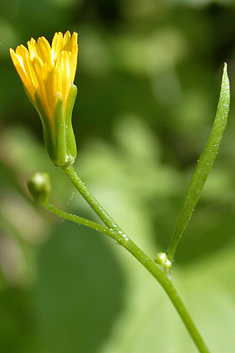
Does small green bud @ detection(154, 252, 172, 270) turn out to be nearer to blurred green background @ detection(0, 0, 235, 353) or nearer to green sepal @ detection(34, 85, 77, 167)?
green sepal @ detection(34, 85, 77, 167)

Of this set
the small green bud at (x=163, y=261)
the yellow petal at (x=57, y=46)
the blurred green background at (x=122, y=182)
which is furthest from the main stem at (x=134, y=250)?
the blurred green background at (x=122, y=182)

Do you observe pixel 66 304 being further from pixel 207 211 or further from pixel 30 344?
pixel 207 211

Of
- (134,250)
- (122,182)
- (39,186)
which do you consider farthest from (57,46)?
(122,182)

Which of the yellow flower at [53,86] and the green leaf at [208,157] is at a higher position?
the yellow flower at [53,86]

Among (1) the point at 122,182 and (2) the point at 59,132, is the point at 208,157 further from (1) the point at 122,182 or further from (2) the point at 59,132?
(1) the point at 122,182

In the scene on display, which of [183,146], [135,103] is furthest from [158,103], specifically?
[183,146]

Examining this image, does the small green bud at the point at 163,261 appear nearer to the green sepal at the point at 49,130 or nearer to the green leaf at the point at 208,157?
the green leaf at the point at 208,157
